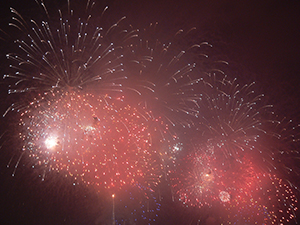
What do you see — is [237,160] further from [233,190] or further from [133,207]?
[133,207]

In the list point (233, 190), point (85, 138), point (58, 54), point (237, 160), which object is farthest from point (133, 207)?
point (58, 54)

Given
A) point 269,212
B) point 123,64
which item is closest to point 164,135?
point 123,64

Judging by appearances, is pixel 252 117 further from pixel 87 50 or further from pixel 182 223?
pixel 87 50

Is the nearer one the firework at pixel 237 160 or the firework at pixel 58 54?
the firework at pixel 58 54

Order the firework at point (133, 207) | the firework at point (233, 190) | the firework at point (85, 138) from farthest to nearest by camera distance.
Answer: the firework at point (233, 190)
the firework at point (133, 207)
the firework at point (85, 138)

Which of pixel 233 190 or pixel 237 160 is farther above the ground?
pixel 237 160

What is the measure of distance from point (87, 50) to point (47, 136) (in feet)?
8.27

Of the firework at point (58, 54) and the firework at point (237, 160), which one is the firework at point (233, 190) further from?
the firework at point (58, 54)

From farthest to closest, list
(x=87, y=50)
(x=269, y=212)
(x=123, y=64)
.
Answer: (x=269, y=212)
(x=123, y=64)
(x=87, y=50)

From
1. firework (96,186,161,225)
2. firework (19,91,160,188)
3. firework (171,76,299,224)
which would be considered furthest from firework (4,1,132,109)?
firework (171,76,299,224)

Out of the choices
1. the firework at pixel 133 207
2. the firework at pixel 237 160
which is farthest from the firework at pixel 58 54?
the firework at pixel 237 160

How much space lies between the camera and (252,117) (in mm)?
7109

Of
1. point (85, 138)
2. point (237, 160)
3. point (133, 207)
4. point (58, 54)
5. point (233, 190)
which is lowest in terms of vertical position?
point (133, 207)

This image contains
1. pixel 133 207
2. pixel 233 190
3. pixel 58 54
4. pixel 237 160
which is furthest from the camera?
pixel 237 160
